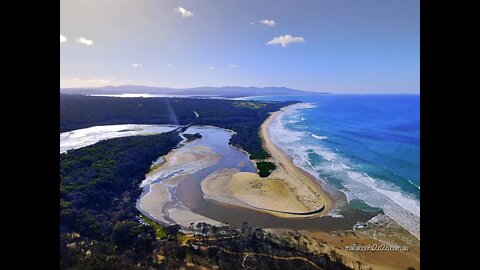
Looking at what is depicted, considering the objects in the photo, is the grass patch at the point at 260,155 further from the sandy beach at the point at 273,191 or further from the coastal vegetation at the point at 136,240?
the coastal vegetation at the point at 136,240

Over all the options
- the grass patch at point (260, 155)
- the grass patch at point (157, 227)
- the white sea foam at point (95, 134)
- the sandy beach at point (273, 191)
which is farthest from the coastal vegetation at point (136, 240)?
the grass patch at point (260, 155)

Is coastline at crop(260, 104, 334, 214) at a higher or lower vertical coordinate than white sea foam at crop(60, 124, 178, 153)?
lower

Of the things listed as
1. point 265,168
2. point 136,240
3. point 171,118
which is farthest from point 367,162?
point 171,118

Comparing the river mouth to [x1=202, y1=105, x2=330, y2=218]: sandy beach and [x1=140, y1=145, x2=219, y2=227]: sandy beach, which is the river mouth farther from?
[x1=202, y1=105, x2=330, y2=218]: sandy beach

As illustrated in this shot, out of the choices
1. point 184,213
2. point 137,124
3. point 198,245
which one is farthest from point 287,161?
point 137,124

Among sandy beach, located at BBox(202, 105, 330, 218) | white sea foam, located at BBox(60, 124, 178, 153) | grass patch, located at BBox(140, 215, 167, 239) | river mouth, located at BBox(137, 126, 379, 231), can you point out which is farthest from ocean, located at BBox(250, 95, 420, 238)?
white sea foam, located at BBox(60, 124, 178, 153)
